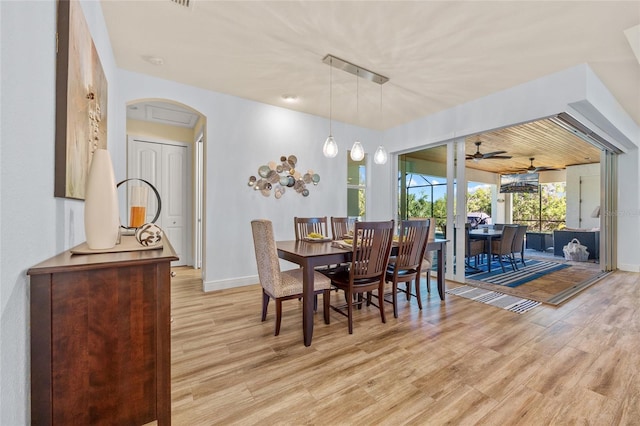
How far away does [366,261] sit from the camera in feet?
8.53

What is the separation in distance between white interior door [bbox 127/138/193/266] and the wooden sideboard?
13.4 ft

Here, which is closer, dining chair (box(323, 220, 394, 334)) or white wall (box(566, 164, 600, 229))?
dining chair (box(323, 220, 394, 334))

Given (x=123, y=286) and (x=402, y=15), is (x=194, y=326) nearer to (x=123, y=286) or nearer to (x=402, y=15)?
(x=123, y=286)

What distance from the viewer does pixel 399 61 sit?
3.01 m

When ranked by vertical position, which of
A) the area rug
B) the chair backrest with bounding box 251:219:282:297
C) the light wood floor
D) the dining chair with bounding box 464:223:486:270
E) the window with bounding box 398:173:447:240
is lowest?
the light wood floor

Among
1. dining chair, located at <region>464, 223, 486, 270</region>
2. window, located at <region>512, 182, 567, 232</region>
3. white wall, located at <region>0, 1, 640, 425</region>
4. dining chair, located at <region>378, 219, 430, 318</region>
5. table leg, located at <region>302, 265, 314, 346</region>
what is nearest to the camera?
white wall, located at <region>0, 1, 640, 425</region>

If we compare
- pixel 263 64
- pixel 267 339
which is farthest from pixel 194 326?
pixel 263 64

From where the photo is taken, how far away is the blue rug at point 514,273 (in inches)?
177

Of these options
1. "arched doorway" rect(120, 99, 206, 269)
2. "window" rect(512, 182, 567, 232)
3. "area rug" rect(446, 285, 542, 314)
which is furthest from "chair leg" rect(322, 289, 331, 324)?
"window" rect(512, 182, 567, 232)

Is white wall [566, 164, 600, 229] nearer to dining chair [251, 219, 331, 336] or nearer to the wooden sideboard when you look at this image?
dining chair [251, 219, 331, 336]

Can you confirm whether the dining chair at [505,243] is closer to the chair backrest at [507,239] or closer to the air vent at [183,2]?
the chair backrest at [507,239]

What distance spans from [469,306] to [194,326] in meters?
3.02

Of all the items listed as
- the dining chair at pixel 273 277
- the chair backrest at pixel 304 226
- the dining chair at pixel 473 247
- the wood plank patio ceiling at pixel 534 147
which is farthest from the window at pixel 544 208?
the dining chair at pixel 273 277

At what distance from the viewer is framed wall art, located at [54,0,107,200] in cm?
128
